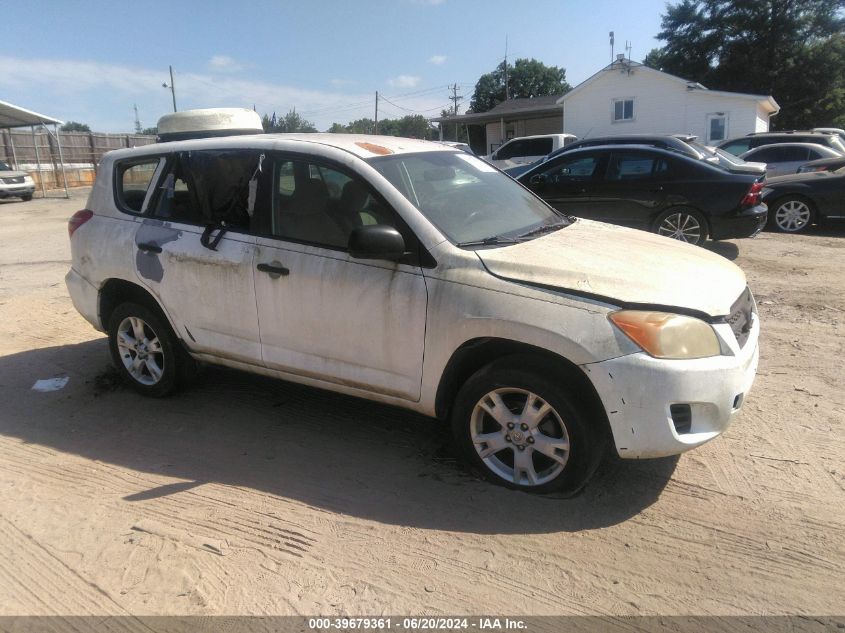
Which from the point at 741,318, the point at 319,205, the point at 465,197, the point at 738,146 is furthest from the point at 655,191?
the point at 738,146

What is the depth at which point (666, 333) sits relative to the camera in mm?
2941

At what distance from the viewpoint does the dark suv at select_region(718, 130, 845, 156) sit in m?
15.4

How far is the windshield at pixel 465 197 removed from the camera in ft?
12.0

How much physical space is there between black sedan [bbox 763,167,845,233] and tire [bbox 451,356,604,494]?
967 cm

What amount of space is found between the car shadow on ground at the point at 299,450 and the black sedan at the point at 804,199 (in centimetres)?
912

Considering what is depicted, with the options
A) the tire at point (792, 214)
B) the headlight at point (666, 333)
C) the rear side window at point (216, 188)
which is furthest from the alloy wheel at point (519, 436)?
the tire at point (792, 214)

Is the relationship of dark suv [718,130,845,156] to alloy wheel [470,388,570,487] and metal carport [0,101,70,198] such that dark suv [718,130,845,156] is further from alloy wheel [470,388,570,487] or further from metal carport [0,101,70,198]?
metal carport [0,101,70,198]

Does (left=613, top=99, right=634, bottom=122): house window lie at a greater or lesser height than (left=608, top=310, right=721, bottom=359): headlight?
greater

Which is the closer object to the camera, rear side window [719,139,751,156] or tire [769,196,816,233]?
tire [769,196,816,233]

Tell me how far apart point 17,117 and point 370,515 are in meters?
26.5

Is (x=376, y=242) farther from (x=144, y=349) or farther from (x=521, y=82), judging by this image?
(x=521, y=82)

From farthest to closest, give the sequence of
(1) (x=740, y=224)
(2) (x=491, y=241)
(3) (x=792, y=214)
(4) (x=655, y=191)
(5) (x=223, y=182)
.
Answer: (3) (x=792, y=214) < (4) (x=655, y=191) < (1) (x=740, y=224) < (5) (x=223, y=182) < (2) (x=491, y=241)

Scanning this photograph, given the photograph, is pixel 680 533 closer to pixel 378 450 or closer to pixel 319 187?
pixel 378 450

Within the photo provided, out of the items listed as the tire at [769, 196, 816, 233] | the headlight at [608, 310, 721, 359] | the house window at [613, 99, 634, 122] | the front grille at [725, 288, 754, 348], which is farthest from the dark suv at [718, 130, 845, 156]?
the house window at [613, 99, 634, 122]
